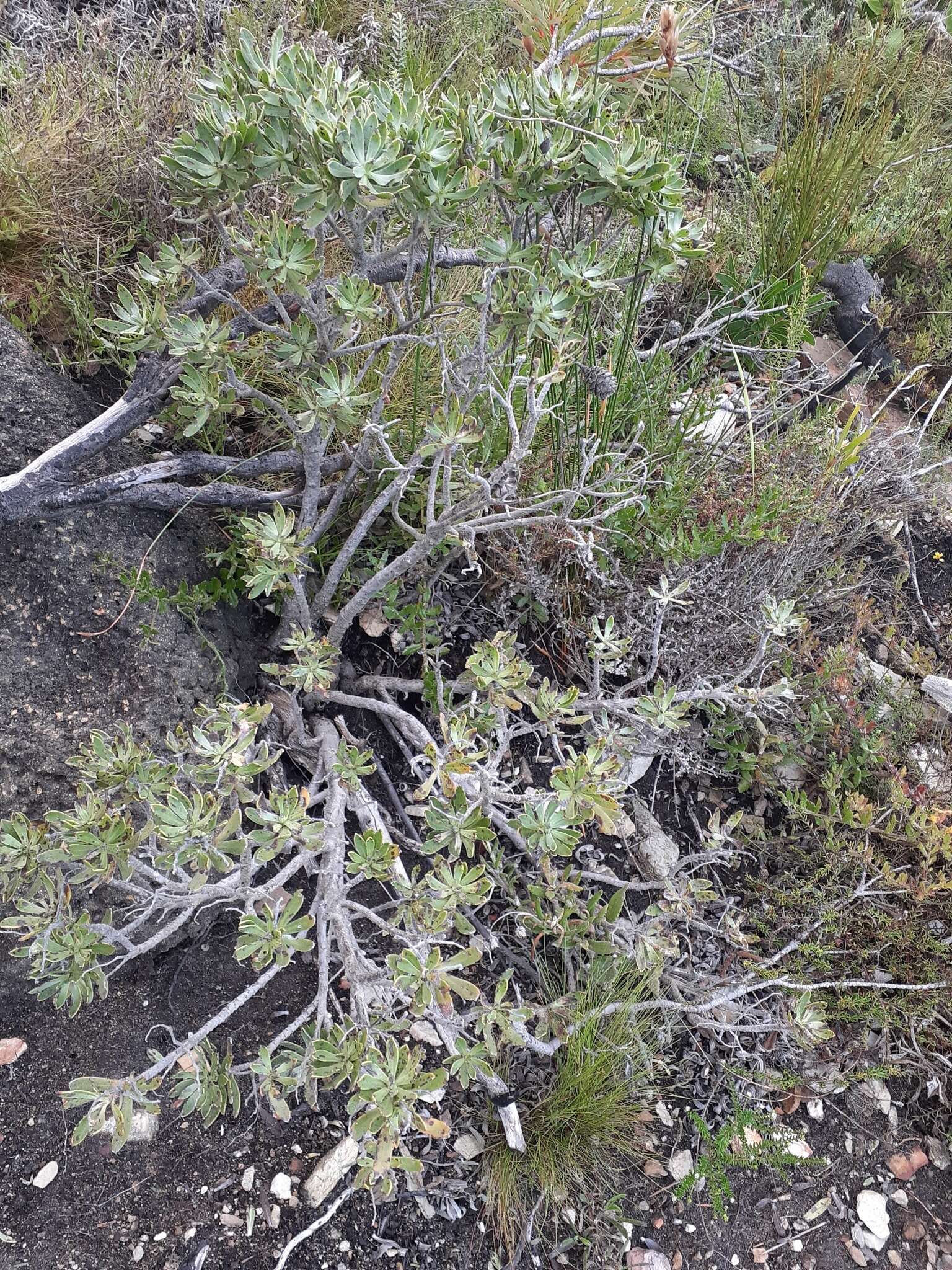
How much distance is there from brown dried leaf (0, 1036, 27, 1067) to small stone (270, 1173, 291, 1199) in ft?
1.91

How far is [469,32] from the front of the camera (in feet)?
13.1

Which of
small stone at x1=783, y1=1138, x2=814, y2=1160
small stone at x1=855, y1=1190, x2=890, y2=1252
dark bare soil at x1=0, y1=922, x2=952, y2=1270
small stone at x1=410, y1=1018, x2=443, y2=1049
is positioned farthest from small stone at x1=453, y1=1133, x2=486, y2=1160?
small stone at x1=855, y1=1190, x2=890, y2=1252

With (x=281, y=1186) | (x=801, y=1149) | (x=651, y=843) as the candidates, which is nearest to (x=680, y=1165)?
(x=801, y=1149)

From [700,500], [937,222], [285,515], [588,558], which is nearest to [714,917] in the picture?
[588,558]

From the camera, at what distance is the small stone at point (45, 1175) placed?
1.63m

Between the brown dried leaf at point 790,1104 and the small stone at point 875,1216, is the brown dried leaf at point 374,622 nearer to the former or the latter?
the brown dried leaf at point 790,1104

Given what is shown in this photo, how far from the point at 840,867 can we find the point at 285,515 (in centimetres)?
165

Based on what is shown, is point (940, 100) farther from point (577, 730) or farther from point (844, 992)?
point (844, 992)

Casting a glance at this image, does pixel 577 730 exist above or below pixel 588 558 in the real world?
below

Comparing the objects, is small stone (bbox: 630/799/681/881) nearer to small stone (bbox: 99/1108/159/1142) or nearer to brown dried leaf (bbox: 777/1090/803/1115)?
brown dried leaf (bbox: 777/1090/803/1115)

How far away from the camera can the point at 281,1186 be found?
5.66 ft

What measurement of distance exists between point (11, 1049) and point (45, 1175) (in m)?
0.25

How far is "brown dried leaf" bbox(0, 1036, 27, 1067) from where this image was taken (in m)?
1.72

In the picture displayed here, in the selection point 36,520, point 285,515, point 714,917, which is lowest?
point 714,917
